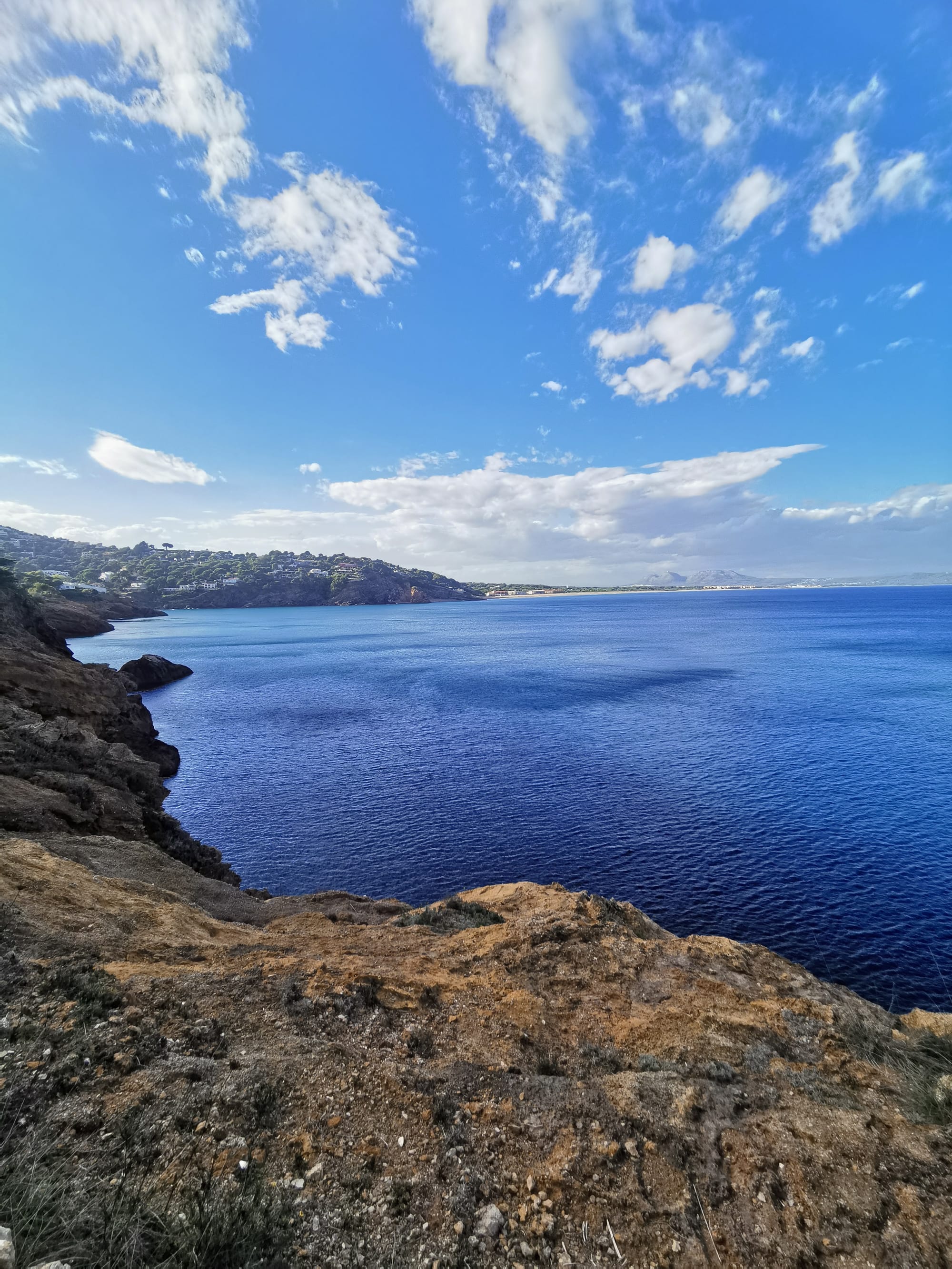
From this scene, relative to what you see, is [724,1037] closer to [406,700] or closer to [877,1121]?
[877,1121]

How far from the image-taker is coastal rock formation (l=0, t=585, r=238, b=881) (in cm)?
2434

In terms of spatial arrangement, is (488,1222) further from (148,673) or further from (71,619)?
(71,619)

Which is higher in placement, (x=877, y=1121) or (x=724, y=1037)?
(x=877, y=1121)

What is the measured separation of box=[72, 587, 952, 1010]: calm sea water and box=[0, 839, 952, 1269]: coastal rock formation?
11.0m

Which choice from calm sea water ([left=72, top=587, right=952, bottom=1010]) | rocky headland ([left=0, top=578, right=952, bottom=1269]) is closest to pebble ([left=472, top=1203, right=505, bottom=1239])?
rocky headland ([left=0, top=578, right=952, bottom=1269])

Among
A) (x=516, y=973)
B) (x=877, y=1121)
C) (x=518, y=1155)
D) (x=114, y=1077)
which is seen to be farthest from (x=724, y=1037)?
(x=114, y=1077)

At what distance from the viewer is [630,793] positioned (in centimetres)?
4009

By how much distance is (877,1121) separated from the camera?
33.1 feet

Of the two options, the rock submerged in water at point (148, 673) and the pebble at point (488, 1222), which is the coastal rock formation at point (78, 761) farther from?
the rock submerged in water at point (148, 673)

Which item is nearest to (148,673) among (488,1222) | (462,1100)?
(462,1100)

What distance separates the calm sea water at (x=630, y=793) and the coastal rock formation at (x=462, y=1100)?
36.2ft

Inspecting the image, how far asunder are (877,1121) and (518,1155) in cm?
710

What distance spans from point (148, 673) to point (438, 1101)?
91569 mm

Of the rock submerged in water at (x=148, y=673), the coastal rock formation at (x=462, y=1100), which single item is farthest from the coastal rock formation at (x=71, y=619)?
the coastal rock formation at (x=462, y=1100)
